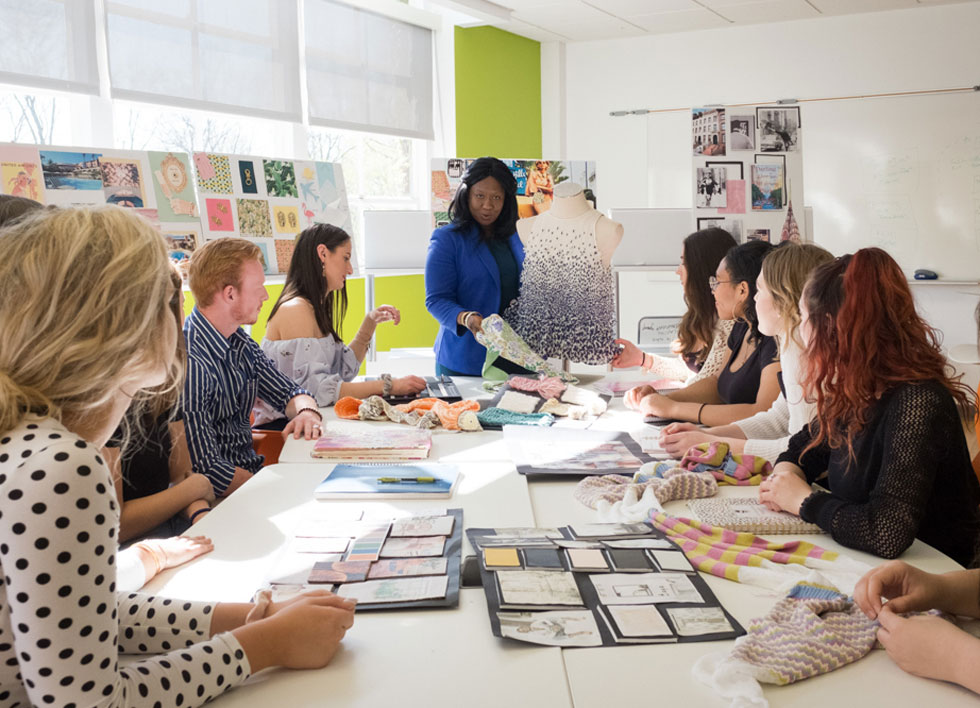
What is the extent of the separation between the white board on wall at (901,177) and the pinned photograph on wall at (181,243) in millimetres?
4919

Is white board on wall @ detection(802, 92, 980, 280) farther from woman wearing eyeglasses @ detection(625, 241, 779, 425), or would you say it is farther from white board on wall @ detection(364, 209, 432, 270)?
woman wearing eyeglasses @ detection(625, 241, 779, 425)

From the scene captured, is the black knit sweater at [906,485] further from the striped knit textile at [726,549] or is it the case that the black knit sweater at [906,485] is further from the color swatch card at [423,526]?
the color swatch card at [423,526]

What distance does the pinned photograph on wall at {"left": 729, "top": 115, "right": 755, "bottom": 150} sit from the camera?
17.9ft

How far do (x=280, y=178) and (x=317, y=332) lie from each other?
2.24 m

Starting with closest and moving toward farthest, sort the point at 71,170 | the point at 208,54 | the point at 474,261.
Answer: the point at 474,261
the point at 71,170
the point at 208,54

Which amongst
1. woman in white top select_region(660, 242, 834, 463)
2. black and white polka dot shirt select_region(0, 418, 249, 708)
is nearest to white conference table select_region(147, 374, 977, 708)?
black and white polka dot shirt select_region(0, 418, 249, 708)

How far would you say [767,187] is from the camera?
5.52 m

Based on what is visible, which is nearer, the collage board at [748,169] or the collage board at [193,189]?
the collage board at [193,189]

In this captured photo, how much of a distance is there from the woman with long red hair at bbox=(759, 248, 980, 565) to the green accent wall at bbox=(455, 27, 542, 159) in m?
6.37

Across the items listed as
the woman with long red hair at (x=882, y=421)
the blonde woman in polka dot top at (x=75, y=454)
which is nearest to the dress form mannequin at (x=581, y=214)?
the woman with long red hair at (x=882, y=421)

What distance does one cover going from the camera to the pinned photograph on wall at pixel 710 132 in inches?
215

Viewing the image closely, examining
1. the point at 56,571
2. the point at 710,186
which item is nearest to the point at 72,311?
the point at 56,571

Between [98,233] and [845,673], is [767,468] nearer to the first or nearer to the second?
[845,673]

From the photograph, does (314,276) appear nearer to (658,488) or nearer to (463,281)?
(463,281)
